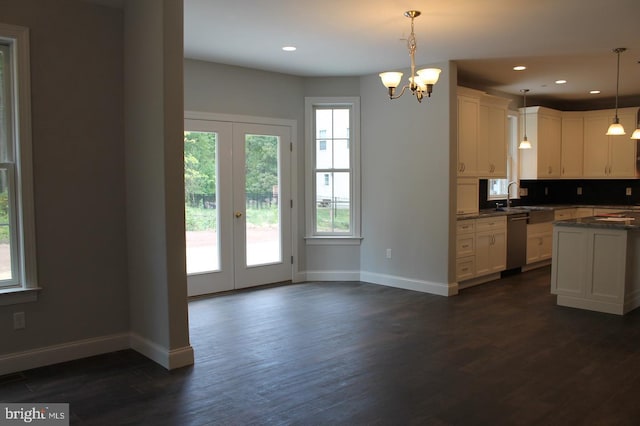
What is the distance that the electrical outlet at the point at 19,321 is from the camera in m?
3.57

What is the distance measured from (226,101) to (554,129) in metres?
5.57

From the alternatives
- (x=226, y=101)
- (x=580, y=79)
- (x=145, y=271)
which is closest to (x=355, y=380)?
(x=145, y=271)

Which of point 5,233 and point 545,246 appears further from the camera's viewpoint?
point 545,246

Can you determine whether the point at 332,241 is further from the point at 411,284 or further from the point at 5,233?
the point at 5,233

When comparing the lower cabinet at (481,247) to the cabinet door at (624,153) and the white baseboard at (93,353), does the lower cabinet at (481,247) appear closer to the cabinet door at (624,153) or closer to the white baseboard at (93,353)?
the cabinet door at (624,153)

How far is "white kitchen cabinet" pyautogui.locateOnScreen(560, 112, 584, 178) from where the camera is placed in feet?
28.5

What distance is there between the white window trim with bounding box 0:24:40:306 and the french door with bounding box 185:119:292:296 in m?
2.20

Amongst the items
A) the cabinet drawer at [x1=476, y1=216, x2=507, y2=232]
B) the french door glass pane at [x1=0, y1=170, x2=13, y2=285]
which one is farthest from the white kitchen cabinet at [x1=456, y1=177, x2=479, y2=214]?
the french door glass pane at [x1=0, y1=170, x2=13, y2=285]

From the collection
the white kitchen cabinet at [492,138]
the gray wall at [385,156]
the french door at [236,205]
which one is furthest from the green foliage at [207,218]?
the white kitchen cabinet at [492,138]

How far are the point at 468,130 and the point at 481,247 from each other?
4.89 feet

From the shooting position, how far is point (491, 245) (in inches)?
265

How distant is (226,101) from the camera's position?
5992 millimetres

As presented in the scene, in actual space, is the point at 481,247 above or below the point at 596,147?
below

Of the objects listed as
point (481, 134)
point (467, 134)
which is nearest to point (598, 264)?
point (467, 134)
